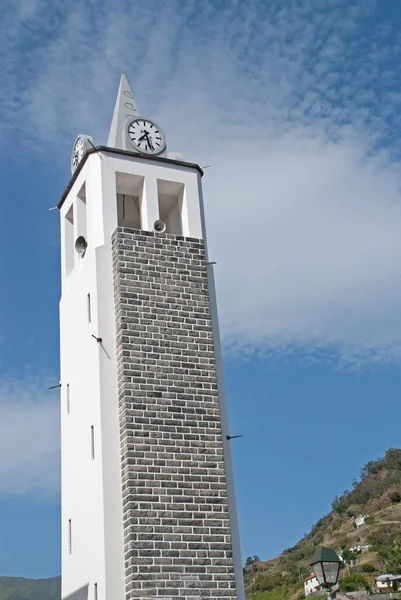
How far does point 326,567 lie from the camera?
33.1ft

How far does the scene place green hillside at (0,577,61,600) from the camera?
124 metres

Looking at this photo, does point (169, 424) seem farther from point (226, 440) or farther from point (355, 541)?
point (355, 541)

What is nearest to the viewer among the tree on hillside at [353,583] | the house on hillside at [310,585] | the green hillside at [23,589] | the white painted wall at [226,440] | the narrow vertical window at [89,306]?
the white painted wall at [226,440]

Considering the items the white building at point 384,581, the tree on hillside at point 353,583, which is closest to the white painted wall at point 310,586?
the tree on hillside at point 353,583

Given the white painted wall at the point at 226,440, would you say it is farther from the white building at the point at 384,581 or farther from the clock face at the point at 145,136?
the white building at the point at 384,581

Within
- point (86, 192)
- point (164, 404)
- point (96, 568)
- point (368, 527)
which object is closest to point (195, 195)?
point (86, 192)

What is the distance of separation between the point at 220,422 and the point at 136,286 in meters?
3.02

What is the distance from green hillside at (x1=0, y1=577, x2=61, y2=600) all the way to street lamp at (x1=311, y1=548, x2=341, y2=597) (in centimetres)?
11594

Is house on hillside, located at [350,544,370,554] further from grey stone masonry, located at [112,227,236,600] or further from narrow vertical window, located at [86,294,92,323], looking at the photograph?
narrow vertical window, located at [86,294,92,323]

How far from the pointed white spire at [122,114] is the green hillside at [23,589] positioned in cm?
11036

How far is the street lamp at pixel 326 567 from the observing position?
10070mm

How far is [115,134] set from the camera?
58.0 ft

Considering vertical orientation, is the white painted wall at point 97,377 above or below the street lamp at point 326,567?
above

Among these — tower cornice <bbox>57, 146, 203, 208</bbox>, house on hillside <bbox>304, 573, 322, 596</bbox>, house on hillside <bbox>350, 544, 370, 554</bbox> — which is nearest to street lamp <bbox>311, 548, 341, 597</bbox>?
tower cornice <bbox>57, 146, 203, 208</bbox>
